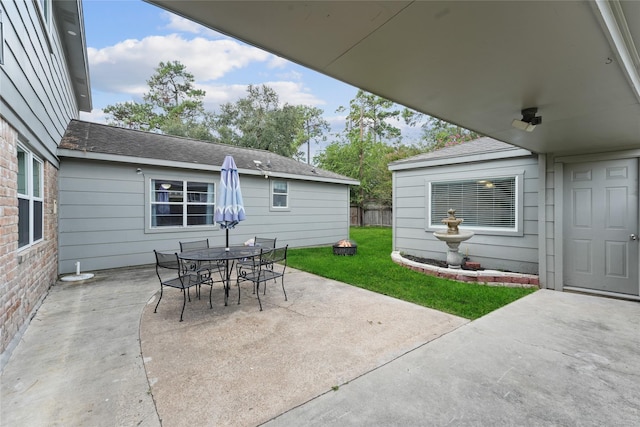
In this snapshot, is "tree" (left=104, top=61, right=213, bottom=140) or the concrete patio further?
"tree" (left=104, top=61, right=213, bottom=140)

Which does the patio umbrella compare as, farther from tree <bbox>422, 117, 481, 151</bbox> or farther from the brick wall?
tree <bbox>422, 117, 481, 151</bbox>

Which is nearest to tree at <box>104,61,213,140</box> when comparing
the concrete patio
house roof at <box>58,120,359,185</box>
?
house roof at <box>58,120,359,185</box>

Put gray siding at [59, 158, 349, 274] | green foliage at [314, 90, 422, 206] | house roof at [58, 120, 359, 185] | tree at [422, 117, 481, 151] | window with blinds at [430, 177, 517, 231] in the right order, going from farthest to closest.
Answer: green foliage at [314, 90, 422, 206] < tree at [422, 117, 481, 151] < house roof at [58, 120, 359, 185] < gray siding at [59, 158, 349, 274] < window with blinds at [430, 177, 517, 231]

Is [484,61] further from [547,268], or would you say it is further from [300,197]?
[300,197]

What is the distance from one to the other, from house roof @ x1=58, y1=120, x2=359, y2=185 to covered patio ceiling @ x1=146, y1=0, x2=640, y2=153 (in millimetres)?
6328

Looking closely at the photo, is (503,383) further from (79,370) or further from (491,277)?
(79,370)

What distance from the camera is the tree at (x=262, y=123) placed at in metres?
24.0

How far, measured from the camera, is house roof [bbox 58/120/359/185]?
6492 millimetres

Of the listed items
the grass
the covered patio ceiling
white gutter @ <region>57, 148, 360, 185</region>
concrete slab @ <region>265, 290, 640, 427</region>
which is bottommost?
concrete slab @ <region>265, 290, 640, 427</region>

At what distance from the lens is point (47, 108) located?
14.8ft

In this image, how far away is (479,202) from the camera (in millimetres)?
6578

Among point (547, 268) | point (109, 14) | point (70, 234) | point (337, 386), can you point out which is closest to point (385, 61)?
point (337, 386)

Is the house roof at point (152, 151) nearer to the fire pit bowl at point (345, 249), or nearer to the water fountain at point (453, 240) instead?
the fire pit bowl at point (345, 249)

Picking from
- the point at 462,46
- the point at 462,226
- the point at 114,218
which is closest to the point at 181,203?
the point at 114,218
